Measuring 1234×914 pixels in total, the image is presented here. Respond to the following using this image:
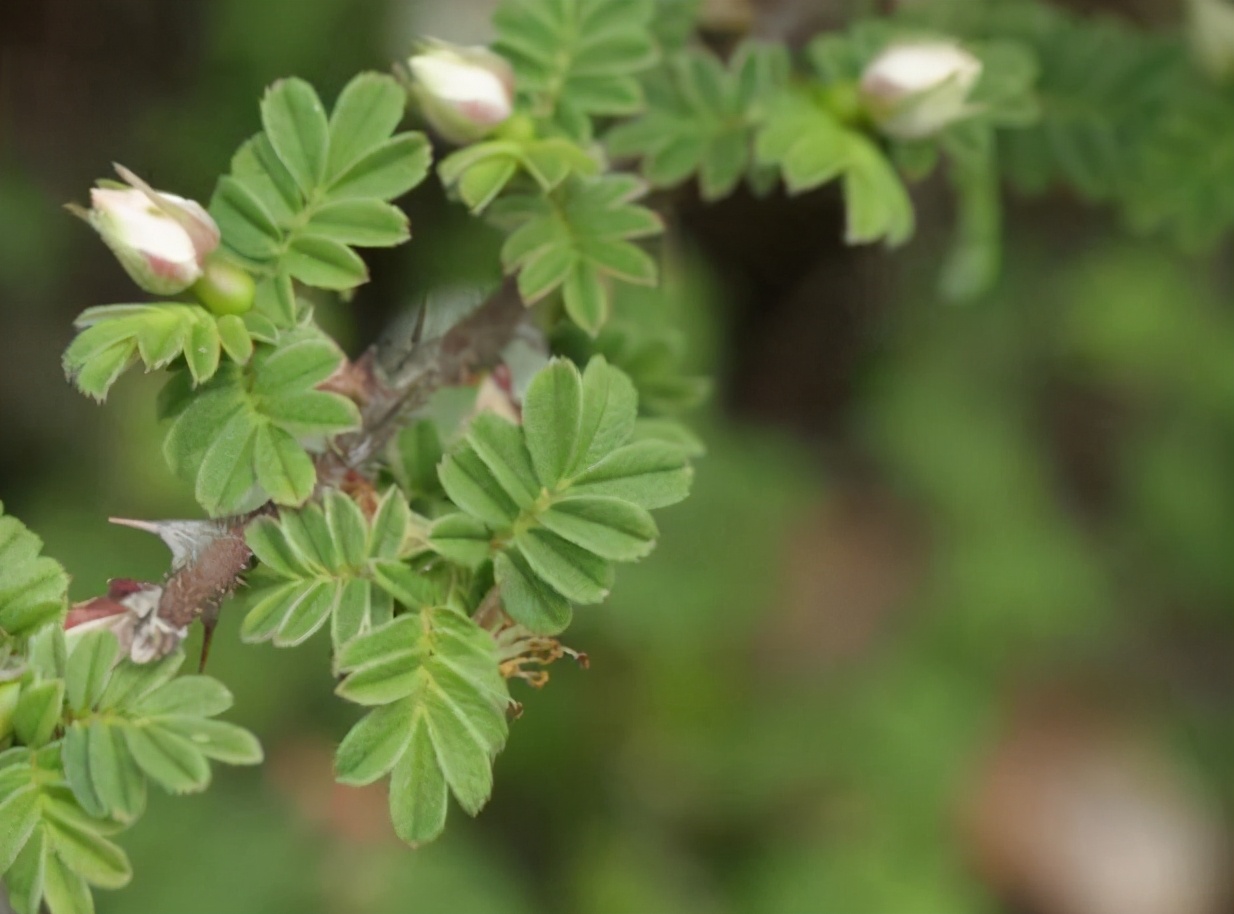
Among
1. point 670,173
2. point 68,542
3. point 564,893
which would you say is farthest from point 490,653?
point 564,893

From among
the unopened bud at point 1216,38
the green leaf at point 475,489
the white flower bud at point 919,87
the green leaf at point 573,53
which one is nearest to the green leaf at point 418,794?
the green leaf at point 475,489

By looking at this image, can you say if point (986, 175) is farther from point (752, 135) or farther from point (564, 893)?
point (564, 893)

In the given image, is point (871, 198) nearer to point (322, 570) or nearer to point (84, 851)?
point (322, 570)

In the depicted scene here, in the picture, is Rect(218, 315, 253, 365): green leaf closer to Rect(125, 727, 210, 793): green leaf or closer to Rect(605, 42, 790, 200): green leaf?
Rect(125, 727, 210, 793): green leaf

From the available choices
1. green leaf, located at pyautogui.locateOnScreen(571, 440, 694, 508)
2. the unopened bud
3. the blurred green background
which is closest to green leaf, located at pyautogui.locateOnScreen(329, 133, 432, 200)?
green leaf, located at pyautogui.locateOnScreen(571, 440, 694, 508)

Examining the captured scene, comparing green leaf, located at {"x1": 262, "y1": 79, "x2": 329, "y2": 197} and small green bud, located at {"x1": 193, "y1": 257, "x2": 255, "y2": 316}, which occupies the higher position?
green leaf, located at {"x1": 262, "y1": 79, "x2": 329, "y2": 197}

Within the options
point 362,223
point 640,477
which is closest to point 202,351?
point 362,223

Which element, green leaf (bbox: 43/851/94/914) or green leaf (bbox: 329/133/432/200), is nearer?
green leaf (bbox: 43/851/94/914)
